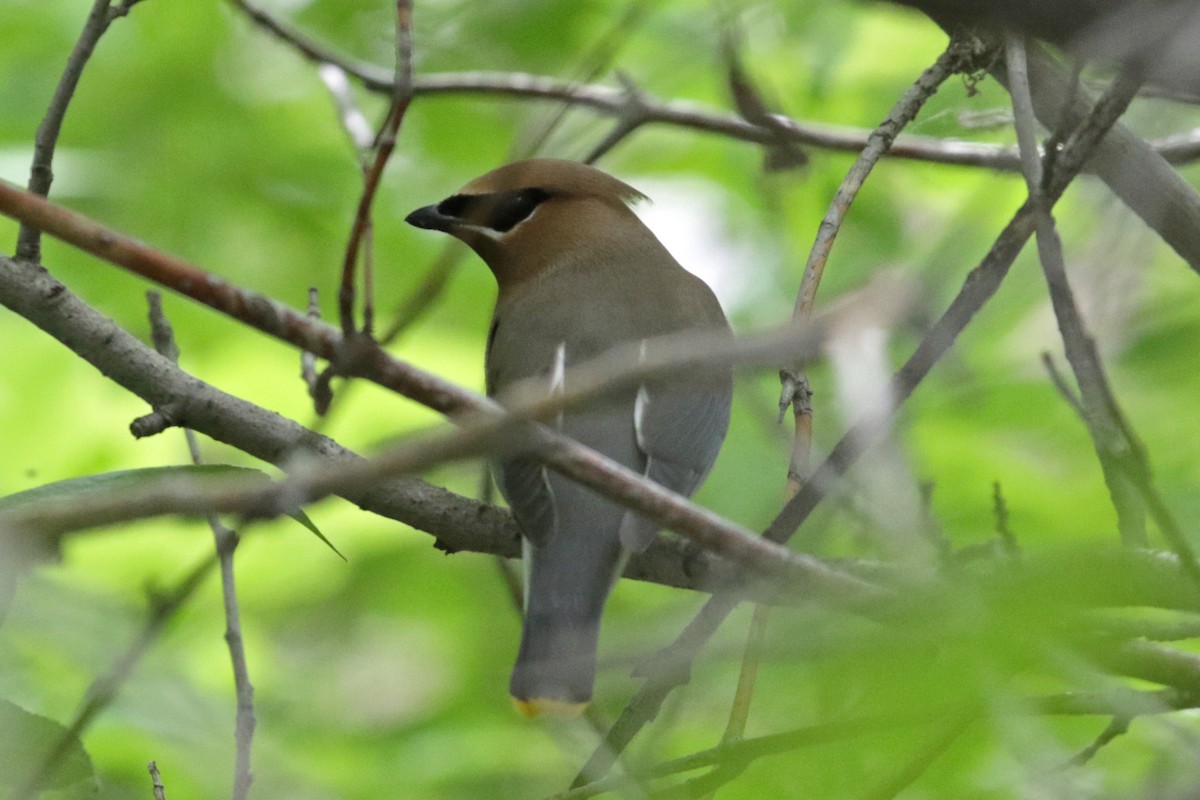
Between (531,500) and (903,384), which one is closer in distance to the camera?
(903,384)

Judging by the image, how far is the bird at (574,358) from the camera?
3039 mm

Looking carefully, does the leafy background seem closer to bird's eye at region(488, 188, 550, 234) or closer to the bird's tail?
the bird's tail

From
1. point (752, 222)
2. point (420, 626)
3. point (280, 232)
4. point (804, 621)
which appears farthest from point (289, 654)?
point (804, 621)

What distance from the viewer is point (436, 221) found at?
4344 mm

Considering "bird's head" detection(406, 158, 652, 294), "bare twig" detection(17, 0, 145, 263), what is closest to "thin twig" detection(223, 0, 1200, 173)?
"bird's head" detection(406, 158, 652, 294)

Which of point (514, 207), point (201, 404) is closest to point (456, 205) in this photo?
point (514, 207)

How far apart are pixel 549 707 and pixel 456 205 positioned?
208 centimetres

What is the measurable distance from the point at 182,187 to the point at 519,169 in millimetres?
1223

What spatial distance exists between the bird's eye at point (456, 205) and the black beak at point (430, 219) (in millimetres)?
14

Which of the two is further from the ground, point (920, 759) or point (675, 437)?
point (675, 437)

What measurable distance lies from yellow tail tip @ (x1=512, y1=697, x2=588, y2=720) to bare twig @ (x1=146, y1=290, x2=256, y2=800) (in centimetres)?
52

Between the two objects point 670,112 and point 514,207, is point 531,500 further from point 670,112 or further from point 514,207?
point 514,207

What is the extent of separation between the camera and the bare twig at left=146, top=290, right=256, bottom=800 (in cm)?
237

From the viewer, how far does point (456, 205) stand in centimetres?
436
